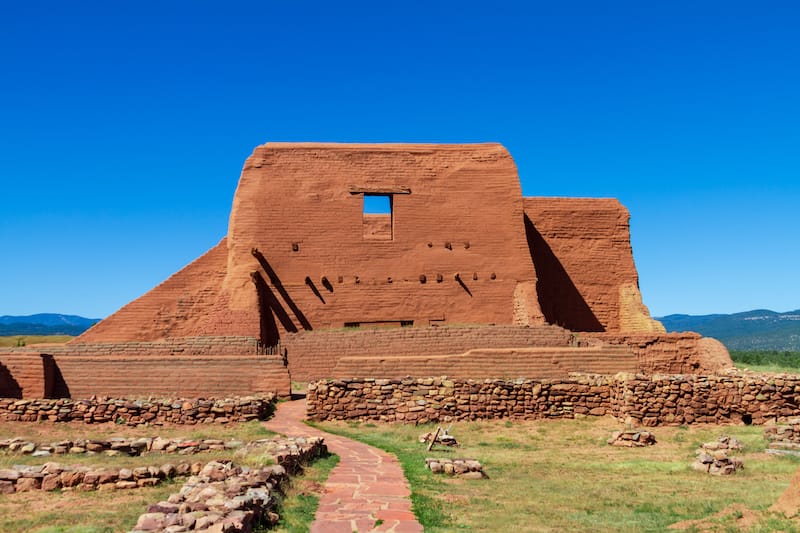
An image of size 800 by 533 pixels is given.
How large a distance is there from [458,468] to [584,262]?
22263mm

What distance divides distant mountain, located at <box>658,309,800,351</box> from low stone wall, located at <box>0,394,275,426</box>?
8659 centimetres

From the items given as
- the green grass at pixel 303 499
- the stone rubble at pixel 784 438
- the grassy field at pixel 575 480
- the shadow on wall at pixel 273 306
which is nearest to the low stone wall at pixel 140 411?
the grassy field at pixel 575 480

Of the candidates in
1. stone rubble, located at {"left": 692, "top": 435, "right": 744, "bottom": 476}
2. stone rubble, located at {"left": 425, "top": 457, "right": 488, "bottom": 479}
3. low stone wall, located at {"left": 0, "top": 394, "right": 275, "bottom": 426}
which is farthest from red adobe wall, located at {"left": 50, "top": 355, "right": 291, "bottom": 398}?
stone rubble, located at {"left": 692, "top": 435, "right": 744, "bottom": 476}

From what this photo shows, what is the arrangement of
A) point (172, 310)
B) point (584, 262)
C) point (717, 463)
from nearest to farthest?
point (717, 463) → point (172, 310) → point (584, 262)

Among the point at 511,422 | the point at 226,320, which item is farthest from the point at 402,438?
the point at 226,320

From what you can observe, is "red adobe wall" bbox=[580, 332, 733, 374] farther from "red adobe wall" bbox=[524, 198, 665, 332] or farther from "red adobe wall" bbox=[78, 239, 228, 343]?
"red adobe wall" bbox=[78, 239, 228, 343]

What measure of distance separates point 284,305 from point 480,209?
312 inches

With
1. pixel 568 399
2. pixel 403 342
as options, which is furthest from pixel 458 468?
pixel 403 342

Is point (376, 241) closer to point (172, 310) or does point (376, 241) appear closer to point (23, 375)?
point (172, 310)

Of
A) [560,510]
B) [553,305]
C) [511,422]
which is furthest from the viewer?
[553,305]

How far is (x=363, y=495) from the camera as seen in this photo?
977 cm

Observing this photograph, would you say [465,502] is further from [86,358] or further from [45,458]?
[86,358]

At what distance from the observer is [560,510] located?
934 cm

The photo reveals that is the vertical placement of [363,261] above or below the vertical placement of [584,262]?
below
